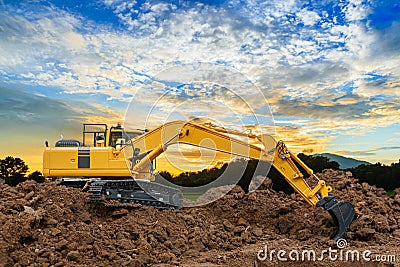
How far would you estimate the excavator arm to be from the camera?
9336 millimetres

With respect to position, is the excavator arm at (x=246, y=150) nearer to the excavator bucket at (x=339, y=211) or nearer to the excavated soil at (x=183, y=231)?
the excavator bucket at (x=339, y=211)

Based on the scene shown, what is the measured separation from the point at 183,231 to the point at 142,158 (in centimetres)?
242

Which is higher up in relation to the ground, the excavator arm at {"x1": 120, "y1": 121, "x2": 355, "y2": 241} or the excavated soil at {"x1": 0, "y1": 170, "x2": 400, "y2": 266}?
the excavator arm at {"x1": 120, "y1": 121, "x2": 355, "y2": 241}

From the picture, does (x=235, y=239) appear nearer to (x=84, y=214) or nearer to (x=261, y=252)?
(x=261, y=252)

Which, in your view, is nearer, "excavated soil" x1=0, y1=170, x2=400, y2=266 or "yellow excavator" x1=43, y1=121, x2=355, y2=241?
"excavated soil" x1=0, y1=170, x2=400, y2=266

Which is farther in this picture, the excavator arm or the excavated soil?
the excavator arm

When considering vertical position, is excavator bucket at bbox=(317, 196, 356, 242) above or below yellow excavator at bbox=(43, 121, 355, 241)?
below

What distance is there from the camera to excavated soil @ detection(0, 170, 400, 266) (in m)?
7.44

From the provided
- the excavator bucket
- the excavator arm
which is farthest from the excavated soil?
the excavator arm

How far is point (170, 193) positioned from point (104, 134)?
7.75 feet

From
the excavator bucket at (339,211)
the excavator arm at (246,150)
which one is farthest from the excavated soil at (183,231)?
the excavator arm at (246,150)

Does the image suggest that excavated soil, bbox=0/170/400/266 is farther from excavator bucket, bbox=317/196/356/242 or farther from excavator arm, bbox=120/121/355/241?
excavator arm, bbox=120/121/355/241

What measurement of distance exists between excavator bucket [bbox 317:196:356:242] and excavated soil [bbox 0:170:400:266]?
26cm

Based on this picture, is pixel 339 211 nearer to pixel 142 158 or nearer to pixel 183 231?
pixel 183 231
